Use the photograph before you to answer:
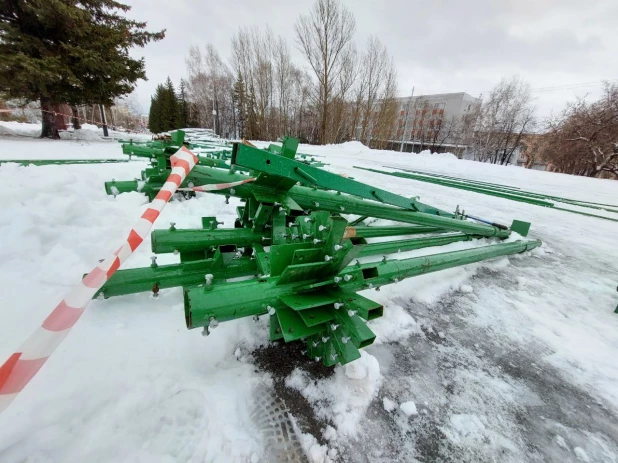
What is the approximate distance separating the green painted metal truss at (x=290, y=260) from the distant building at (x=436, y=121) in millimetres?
42515

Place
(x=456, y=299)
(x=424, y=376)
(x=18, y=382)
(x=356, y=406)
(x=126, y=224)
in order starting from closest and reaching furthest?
1. (x=18, y=382)
2. (x=356, y=406)
3. (x=424, y=376)
4. (x=456, y=299)
5. (x=126, y=224)

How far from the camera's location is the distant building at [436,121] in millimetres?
41188

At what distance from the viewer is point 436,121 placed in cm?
4378

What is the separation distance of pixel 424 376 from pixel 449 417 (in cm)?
25

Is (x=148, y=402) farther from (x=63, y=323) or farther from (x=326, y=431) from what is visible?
(x=326, y=431)

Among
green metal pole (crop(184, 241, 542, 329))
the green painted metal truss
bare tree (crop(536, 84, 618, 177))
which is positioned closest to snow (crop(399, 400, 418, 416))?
the green painted metal truss

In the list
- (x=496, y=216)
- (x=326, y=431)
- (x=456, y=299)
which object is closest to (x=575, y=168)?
(x=496, y=216)

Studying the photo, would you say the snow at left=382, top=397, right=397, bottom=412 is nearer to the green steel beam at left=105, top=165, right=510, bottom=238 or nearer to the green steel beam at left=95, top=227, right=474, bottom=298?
the green steel beam at left=95, top=227, right=474, bottom=298

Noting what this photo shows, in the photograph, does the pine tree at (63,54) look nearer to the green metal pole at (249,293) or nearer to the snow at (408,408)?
the green metal pole at (249,293)

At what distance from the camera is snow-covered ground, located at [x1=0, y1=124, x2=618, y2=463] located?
108cm

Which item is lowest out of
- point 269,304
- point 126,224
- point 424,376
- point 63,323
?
point 424,376

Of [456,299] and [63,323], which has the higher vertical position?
[63,323]

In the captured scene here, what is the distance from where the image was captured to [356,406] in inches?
50.4

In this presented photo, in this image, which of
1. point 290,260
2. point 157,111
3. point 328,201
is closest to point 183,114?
point 157,111
